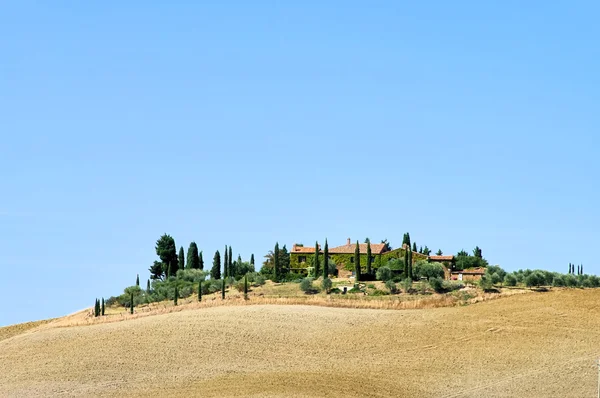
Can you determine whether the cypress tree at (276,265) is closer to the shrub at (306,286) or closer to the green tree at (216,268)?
the green tree at (216,268)

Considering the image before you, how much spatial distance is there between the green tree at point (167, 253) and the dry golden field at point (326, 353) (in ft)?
178

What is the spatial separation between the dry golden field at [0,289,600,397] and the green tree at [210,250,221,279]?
47898mm

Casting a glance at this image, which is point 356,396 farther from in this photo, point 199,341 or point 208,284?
point 208,284

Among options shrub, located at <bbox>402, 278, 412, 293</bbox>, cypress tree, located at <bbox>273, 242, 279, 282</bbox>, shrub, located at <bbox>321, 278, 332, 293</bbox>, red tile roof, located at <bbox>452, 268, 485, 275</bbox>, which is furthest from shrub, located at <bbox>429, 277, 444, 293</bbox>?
cypress tree, located at <bbox>273, 242, 279, 282</bbox>

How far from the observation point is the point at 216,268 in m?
124

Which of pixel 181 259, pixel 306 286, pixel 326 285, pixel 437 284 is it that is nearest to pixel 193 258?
pixel 181 259

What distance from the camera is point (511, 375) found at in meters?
55.4

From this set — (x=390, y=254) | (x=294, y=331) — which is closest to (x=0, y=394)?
(x=294, y=331)

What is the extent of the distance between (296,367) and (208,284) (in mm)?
51831

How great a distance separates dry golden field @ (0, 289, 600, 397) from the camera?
5388 centimetres

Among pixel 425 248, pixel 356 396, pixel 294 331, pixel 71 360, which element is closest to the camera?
pixel 356 396

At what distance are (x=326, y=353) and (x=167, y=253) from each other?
7181cm

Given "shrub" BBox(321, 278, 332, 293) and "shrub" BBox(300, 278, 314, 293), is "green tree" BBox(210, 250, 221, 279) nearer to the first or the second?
"shrub" BBox(300, 278, 314, 293)

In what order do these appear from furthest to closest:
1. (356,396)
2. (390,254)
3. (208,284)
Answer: (390,254)
(208,284)
(356,396)
